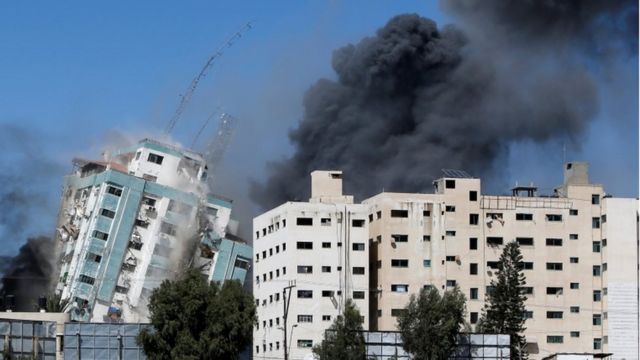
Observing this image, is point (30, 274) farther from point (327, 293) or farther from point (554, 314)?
point (554, 314)

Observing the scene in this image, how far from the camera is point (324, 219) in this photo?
132m

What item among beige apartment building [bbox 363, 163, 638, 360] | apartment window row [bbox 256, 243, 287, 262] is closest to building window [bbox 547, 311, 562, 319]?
beige apartment building [bbox 363, 163, 638, 360]

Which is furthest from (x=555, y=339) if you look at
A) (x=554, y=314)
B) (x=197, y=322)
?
(x=197, y=322)

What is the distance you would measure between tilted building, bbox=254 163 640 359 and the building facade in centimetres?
67

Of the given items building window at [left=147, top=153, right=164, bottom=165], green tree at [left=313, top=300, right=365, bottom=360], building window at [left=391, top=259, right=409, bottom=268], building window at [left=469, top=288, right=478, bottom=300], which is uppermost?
building window at [left=147, top=153, right=164, bottom=165]

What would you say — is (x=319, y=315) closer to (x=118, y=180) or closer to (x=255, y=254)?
(x=255, y=254)

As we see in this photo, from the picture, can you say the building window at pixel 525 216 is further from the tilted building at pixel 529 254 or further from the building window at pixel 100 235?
the building window at pixel 100 235

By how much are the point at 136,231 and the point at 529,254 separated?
34.1 meters

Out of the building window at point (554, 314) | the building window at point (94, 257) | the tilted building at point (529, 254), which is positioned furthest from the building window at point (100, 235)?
the building window at point (554, 314)

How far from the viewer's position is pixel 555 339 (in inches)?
5359

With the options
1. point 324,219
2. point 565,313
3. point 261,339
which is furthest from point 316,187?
point 565,313

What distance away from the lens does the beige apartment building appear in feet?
439

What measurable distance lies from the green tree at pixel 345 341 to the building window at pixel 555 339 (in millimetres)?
27615

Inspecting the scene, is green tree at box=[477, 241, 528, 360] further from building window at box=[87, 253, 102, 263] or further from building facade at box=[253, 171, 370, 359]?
building window at box=[87, 253, 102, 263]
